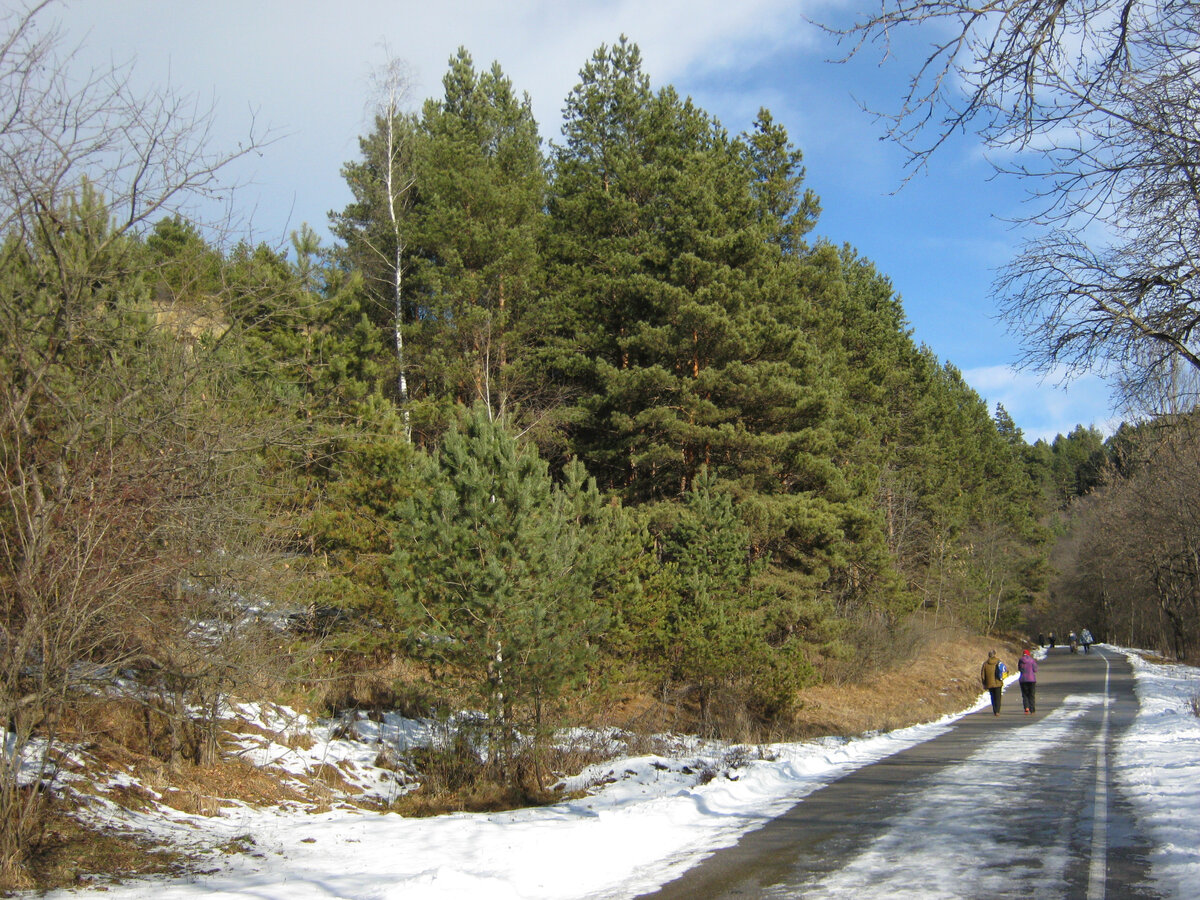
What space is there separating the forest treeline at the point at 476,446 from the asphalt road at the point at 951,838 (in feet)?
13.8

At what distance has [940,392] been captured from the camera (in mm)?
49250

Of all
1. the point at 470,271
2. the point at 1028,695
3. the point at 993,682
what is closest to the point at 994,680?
the point at 993,682

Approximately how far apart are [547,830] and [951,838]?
3715mm

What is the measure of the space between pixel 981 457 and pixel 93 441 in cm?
5936

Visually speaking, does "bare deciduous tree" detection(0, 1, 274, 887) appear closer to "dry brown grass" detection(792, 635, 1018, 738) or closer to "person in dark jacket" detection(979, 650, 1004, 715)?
"dry brown grass" detection(792, 635, 1018, 738)

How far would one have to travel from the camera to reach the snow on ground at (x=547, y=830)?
6.54 meters

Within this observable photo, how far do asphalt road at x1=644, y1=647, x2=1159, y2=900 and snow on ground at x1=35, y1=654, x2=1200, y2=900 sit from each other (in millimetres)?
215

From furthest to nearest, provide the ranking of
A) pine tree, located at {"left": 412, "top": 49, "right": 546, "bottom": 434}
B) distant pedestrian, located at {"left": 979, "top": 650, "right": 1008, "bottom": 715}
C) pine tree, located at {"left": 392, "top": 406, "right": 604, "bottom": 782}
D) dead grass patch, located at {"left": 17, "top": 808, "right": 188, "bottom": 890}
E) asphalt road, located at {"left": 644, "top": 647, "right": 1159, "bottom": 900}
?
1. pine tree, located at {"left": 412, "top": 49, "right": 546, "bottom": 434}
2. distant pedestrian, located at {"left": 979, "top": 650, "right": 1008, "bottom": 715}
3. pine tree, located at {"left": 392, "top": 406, "right": 604, "bottom": 782}
4. dead grass patch, located at {"left": 17, "top": 808, "right": 188, "bottom": 890}
5. asphalt road, located at {"left": 644, "top": 647, "right": 1159, "bottom": 900}

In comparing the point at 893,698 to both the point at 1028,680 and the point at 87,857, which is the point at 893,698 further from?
the point at 87,857

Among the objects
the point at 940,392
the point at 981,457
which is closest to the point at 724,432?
the point at 940,392

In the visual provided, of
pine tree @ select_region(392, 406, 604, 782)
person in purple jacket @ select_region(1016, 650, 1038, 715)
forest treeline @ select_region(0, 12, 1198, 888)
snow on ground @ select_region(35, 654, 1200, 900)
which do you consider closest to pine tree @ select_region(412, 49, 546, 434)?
forest treeline @ select_region(0, 12, 1198, 888)

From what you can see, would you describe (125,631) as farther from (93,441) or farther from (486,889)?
(486,889)

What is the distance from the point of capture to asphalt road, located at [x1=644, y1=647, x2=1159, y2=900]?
234 inches

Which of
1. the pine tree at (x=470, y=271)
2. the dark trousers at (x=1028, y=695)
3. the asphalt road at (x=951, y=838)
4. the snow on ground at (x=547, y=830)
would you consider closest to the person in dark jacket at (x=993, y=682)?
the dark trousers at (x=1028, y=695)
